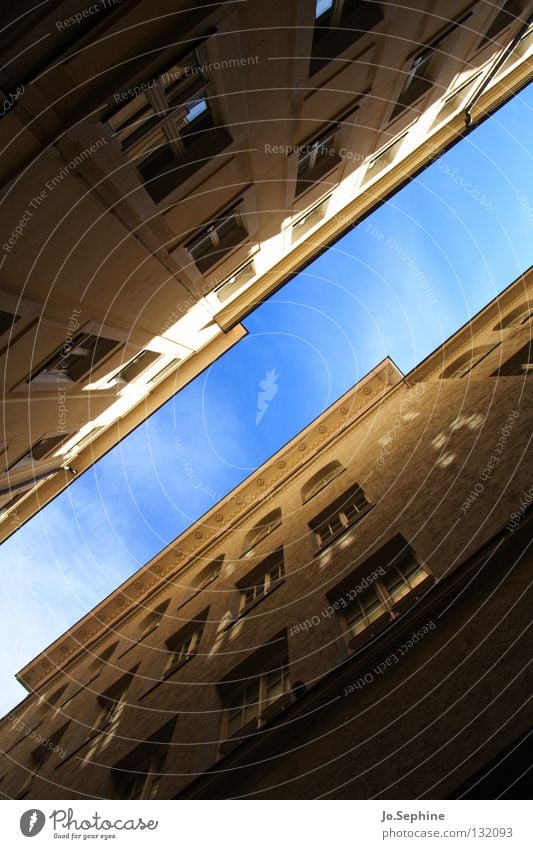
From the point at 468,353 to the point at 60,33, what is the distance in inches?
731

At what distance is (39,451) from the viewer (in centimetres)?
1784

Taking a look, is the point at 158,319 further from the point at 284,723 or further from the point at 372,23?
the point at 284,723

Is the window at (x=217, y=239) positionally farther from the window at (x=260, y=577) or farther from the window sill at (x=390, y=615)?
the window at (x=260, y=577)

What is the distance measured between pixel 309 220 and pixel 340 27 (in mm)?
8068

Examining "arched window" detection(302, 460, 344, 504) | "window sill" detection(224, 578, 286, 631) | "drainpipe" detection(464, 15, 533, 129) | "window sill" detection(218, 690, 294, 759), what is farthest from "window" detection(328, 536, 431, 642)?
"drainpipe" detection(464, 15, 533, 129)

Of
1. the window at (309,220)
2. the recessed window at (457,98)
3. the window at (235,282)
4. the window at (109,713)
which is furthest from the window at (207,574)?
the recessed window at (457,98)

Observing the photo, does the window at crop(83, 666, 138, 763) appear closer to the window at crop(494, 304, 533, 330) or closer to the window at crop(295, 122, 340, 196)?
the window at crop(295, 122, 340, 196)

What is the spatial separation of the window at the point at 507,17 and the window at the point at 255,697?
21.2 metres

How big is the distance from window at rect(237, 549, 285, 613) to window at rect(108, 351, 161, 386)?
876cm

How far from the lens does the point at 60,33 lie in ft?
24.4

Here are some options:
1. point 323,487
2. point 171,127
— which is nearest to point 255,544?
point 323,487

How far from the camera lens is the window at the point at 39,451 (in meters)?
16.2

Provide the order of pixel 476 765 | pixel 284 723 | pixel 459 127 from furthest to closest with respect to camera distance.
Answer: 1. pixel 459 127
2. pixel 284 723
3. pixel 476 765

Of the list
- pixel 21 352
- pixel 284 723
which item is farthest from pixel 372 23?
pixel 284 723
